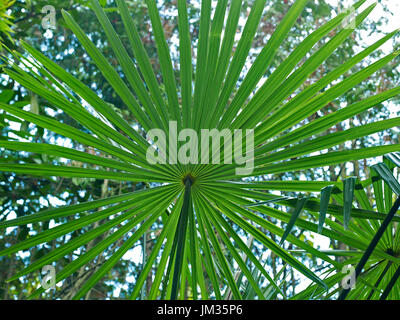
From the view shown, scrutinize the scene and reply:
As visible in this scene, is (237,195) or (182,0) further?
(237,195)

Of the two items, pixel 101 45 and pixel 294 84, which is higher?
pixel 101 45

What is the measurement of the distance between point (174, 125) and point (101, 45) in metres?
5.55

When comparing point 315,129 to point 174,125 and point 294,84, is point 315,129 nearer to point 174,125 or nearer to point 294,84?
point 294,84

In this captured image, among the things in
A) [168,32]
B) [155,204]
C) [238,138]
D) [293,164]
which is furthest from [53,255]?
[168,32]

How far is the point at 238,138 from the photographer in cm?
147

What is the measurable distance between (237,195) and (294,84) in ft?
1.42

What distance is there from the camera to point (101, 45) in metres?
6.60
